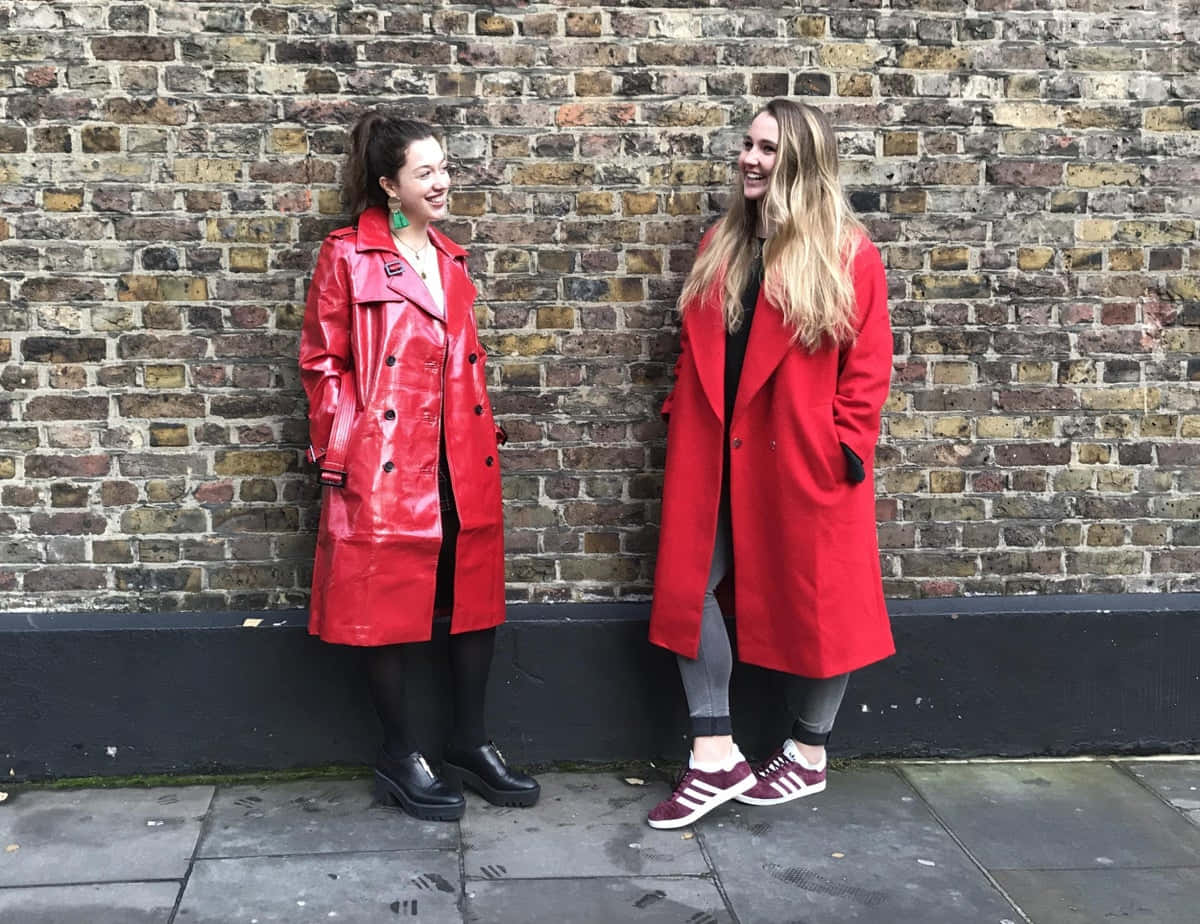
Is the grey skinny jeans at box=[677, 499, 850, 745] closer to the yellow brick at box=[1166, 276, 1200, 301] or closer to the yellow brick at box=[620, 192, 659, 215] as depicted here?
the yellow brick at box=[620, 192, 659, 215]

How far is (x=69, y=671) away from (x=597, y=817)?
5.79 ft

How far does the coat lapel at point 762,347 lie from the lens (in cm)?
403

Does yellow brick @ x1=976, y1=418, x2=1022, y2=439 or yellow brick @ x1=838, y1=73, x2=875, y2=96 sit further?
yellow brick @ x1=976, y1=418, x2=1022, y2=439

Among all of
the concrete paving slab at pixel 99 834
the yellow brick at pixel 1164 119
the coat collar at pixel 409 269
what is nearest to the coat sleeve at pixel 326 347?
the coat collar at pixel 409 269

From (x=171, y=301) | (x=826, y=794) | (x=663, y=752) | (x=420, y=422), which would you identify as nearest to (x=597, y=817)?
(x=663, y=752)

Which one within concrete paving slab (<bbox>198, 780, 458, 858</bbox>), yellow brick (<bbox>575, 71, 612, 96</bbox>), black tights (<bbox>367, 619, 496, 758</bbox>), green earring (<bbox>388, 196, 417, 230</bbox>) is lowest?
concrete paving slab (<bbox>198, 780, 458, 858</bbox>)

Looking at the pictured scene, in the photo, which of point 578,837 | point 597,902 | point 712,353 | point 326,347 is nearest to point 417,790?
point 578,837

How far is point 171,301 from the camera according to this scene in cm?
434

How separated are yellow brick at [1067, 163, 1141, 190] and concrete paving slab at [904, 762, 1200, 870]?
6.49 feet

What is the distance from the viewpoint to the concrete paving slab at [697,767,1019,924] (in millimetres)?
3604

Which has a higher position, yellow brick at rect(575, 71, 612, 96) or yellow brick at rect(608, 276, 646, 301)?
yellow brick at rect(575, 71, 612, 96)

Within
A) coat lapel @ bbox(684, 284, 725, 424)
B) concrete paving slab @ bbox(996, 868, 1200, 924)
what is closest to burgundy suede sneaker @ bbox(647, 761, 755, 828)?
concrete paving slab @ bbox(996, 868, 1200, 924)

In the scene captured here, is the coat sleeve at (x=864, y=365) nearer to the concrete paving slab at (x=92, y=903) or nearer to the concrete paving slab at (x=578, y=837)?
the concrete paving slab at (x=578, y=837)

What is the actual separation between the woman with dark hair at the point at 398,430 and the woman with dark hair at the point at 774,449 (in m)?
0.64
